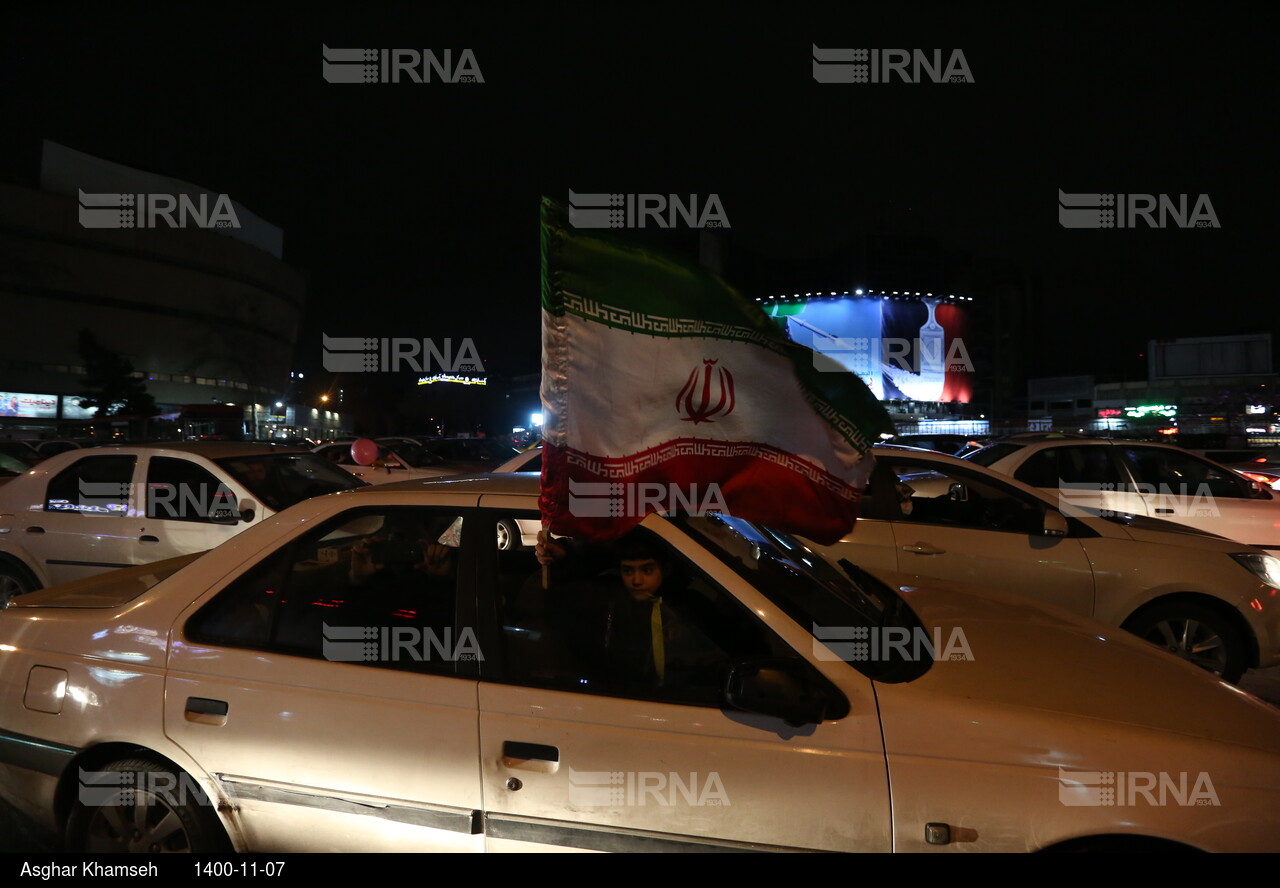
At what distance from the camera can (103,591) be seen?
125 inches

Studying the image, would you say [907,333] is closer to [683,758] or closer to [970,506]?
[970,506]

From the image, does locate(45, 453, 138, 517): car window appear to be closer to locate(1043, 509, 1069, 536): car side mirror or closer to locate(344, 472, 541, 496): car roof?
locate(344, 472, 541, 496): car roof

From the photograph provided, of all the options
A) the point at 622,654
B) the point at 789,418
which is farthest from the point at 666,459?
the point at 622,654

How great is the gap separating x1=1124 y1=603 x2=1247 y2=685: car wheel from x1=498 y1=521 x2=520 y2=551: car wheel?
4.28 meters

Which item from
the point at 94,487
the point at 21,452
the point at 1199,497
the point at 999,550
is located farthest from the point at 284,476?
the point at 21,452

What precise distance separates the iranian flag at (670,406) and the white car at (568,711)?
28cm

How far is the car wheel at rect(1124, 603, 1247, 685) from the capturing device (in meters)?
4.94

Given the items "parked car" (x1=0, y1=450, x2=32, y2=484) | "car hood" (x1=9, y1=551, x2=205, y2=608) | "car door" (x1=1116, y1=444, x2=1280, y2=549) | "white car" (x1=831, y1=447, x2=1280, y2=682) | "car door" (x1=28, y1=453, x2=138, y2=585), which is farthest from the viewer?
"parked car" (x1=0, y1=450, x2=32, y2=484)

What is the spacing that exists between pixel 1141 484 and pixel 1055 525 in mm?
3632

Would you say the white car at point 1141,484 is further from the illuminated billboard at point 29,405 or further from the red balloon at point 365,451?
the illuminated billboard at point 29,405

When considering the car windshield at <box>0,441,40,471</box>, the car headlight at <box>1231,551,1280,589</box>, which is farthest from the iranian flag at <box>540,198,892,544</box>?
the car windshield at <box>0,441,40,471</box>

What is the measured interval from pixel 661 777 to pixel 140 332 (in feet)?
223

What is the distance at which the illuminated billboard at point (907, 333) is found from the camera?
53000mm

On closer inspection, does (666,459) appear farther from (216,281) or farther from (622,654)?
(216,281)
